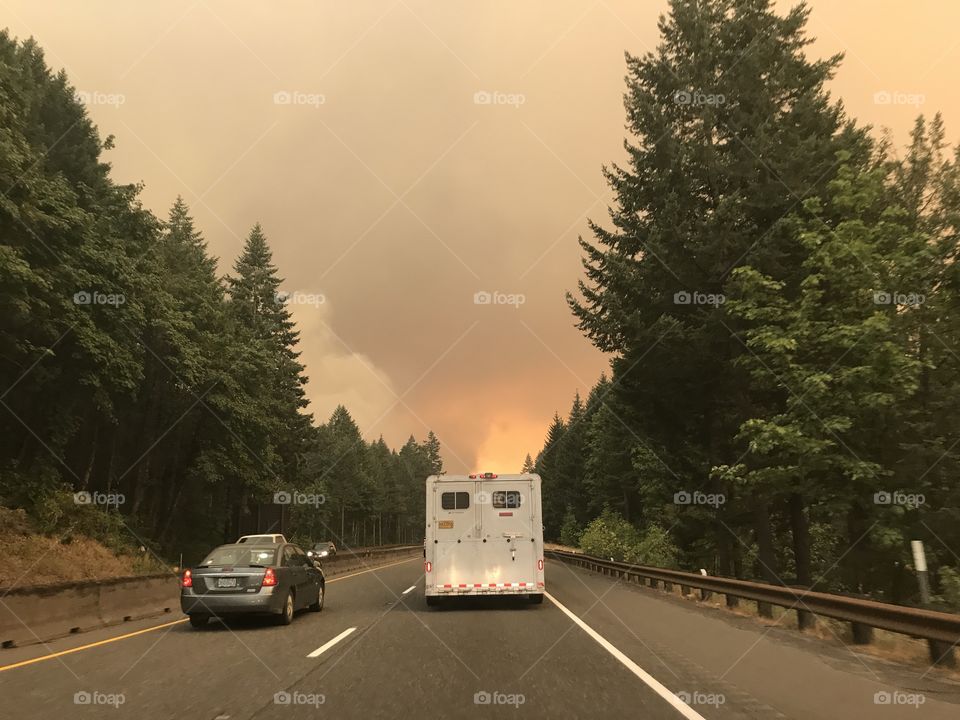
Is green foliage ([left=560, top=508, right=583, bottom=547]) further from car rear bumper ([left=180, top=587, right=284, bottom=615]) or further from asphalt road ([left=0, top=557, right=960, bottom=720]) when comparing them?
asphalt road ([left=0, top=557, right=960, bottom=720])

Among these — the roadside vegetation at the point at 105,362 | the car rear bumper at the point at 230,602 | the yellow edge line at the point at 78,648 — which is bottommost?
the yellow edge line at the point at 78,648

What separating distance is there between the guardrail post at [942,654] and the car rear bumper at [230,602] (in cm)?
993

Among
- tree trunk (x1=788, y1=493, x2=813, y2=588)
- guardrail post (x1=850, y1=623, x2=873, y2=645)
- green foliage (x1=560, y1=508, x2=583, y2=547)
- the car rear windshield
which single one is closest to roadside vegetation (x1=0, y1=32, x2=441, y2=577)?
the car rear windshield

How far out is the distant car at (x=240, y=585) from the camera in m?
12.5

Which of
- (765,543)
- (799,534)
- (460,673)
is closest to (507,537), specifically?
(460,673)

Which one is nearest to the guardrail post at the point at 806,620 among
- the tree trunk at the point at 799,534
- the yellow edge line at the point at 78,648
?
the yellow edge line at the point at 78,648

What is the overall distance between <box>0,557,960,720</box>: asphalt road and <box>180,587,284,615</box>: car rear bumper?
371 mm

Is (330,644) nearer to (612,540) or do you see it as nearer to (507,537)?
(507,537)

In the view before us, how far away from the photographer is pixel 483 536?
1614cm

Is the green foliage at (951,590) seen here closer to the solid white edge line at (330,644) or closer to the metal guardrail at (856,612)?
the metal guardrail at (856,612)

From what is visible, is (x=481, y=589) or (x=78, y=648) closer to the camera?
(x=78, y=648)

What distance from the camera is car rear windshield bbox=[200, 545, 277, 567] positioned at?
42.6 feet

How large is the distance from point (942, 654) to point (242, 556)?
10886 mm

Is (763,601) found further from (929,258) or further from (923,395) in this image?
(923,395)
